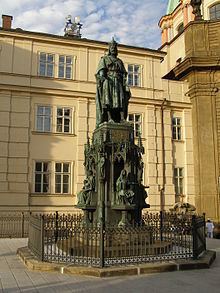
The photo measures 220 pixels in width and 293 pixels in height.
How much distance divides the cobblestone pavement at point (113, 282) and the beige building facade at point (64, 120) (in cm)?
1325

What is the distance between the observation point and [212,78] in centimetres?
2628

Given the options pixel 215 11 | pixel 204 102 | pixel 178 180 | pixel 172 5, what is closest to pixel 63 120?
pixel 178 180

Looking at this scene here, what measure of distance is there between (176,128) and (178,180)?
3707mm

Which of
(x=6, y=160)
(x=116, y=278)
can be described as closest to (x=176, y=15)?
(x=6, y=160)

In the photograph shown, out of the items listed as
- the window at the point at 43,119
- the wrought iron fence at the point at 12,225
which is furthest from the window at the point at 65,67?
the wrought iron fence at the point at 12,225

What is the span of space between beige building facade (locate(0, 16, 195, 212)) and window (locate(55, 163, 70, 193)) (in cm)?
6

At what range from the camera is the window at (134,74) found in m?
25.5

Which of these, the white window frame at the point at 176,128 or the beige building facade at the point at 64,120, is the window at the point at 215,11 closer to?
the beige building facade at the point at 64,120

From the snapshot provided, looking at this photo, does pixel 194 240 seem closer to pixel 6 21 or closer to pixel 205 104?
pixel 205 104

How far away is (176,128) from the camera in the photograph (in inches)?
1025

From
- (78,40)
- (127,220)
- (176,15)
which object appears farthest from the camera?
(176,15)

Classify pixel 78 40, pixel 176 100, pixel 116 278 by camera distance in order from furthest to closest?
pixel 176 100 < pixel 78 40 < pixel 116 278

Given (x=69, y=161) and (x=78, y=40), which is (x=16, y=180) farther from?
(x=78, y=40)

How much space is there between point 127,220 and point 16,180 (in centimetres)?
1277
